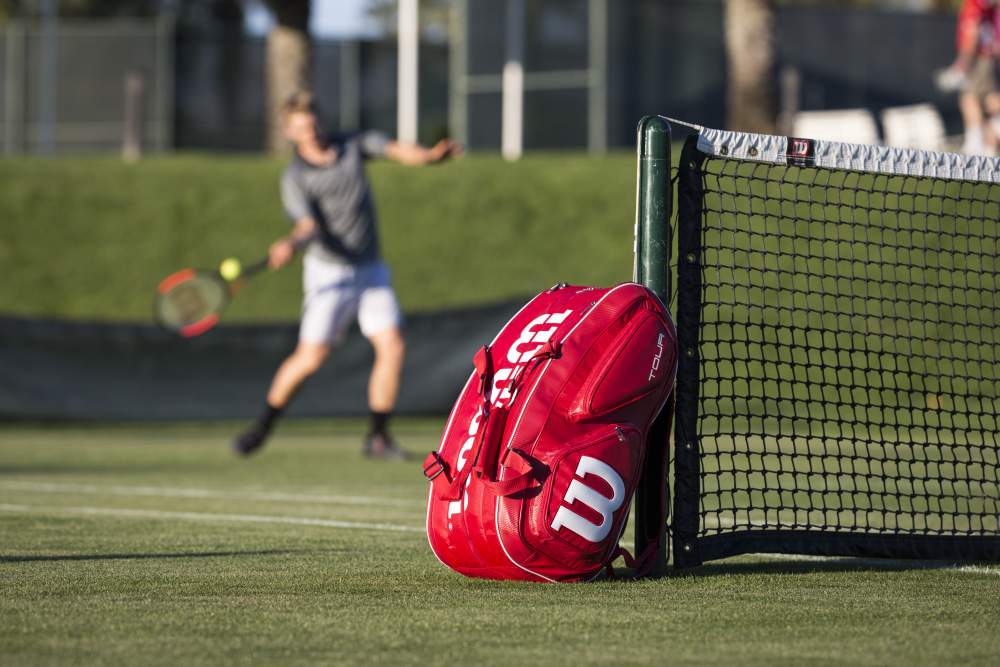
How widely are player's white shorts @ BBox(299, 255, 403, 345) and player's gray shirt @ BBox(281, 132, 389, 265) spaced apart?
0.07 metres

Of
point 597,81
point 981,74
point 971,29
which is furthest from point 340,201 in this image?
point 597,81

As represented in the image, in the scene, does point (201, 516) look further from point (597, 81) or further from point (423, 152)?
point (597, 81)

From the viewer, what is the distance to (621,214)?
16281mm

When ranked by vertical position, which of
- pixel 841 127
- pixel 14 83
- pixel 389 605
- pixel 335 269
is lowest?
pixel 389 605

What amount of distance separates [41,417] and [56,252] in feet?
11.6

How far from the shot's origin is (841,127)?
19766 mm

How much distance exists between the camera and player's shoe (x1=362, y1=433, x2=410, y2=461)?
31.4 feet

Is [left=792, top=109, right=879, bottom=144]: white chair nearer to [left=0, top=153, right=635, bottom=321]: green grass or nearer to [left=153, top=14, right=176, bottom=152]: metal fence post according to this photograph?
[left=0, top=153, right=635, bottom=321]: green grass

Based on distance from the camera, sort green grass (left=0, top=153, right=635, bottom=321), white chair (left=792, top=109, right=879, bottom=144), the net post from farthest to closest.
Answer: white chair (left=792, top=109, right=879, bottom=144), green grass (left=0, top=153, right=635, bottom=321), the net post

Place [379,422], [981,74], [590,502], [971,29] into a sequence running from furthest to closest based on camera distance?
[981,74], [971,29], [379,422], [590,502]

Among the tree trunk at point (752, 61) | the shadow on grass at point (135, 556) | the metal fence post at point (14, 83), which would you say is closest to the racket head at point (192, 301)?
the shadow on grass at point (135, 556)

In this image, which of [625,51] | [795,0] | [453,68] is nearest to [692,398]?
[625,51]

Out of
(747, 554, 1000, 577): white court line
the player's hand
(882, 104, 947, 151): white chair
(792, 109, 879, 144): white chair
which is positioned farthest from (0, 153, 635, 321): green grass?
(747, 554, 1000, 577): white court line

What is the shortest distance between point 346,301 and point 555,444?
533 centimetres
